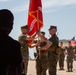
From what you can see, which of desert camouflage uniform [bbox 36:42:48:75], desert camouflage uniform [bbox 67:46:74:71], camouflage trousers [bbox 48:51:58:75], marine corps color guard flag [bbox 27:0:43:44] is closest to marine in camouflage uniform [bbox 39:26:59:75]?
camouflage trousers [bbox 48:51:58:75]

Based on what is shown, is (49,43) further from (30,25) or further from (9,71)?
(9,71)

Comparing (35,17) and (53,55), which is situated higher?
(35,17)

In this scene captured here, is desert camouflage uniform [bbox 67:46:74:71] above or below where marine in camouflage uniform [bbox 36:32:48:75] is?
above

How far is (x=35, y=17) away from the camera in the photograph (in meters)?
12.1

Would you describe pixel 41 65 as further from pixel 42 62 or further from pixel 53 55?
pixel 53 55

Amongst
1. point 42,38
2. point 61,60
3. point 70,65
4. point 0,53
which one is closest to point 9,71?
point 0,53

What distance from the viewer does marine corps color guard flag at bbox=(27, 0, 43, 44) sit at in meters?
11.9

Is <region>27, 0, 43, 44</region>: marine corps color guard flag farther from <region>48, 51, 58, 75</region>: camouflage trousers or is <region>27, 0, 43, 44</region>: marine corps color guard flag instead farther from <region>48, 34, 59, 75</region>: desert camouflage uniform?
<region>48, 51, 58, 75</region>: camouflage trousers

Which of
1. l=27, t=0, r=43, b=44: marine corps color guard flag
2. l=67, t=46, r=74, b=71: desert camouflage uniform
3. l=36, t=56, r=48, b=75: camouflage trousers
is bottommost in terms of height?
l=36, t=56, r=48, b=75: camouflage trousers

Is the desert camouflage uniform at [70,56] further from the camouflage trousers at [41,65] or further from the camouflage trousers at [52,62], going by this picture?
the camouflage trousers at [52,62]

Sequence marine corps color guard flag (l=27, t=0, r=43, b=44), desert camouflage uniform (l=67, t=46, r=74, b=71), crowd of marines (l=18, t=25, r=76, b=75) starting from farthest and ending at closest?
desert camouflage uniform (l=67, t=46, r=74, b=71), marine corps color guard flag (l=27, t=0, r=43, b=44), crowd of marines (l=18, t=25, r=76, b=75)

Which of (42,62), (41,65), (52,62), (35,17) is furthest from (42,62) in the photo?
(35,17)

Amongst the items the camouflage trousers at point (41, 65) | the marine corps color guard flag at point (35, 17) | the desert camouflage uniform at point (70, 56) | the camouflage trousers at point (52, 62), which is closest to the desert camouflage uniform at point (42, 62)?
the camouflage trousers at point (41, 65)

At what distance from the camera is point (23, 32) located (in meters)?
10.9
